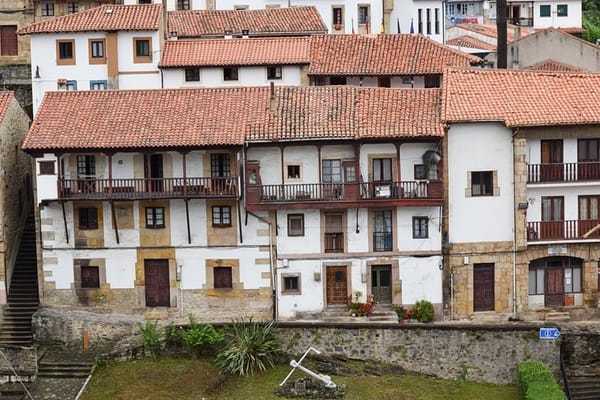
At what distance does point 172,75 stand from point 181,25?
918cm

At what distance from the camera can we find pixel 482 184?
53156 mm

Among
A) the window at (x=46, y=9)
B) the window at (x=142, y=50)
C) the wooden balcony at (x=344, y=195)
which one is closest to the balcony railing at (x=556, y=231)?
the wooden balcony at (x=344, y=195)

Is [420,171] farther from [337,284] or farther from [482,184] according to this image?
[337,284]

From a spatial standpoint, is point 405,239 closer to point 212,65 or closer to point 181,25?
point 212,65

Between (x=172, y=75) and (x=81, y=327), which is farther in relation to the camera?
(x=172, y=75)

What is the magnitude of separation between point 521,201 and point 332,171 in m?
8.34

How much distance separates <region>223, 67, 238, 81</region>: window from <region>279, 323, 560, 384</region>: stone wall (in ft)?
59.3

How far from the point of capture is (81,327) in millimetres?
52250

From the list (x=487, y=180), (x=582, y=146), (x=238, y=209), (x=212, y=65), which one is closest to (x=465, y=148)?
(x=487, y=180)

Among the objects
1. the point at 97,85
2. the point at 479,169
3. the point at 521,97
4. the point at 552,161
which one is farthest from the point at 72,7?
the point at 552,161

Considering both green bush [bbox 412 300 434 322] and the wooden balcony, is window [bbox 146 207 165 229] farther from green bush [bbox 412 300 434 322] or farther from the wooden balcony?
green bush [bbox 412 300 434 322]

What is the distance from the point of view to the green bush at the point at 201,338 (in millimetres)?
49719

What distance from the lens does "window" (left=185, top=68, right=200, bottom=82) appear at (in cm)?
6378

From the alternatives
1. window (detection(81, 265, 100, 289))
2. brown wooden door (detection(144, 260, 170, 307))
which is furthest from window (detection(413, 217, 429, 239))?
window (detection(81, 265, 100, 289))
